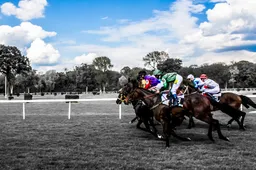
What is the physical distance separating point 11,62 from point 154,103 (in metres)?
51.4

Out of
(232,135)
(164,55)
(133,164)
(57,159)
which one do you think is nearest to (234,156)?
(133,164)

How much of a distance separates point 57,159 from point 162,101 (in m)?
3.04

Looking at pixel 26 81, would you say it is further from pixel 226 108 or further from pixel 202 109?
pixel 202 109

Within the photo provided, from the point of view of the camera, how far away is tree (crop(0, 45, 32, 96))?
178 feet

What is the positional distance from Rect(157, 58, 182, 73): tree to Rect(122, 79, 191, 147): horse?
74396 mm

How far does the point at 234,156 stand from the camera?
6.29 meters

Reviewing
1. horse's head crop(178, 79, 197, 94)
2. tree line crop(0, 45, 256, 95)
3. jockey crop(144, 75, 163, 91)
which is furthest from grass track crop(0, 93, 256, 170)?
tree line crop(0, 45, 256, 95)

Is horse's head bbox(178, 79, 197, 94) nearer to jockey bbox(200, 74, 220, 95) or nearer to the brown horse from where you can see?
jockey bbox(200, 74, 220, 95)

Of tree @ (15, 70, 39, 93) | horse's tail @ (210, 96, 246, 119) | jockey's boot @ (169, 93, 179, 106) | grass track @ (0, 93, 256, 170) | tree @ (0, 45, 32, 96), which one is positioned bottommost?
grass track @ (0, 93, 256, 170)

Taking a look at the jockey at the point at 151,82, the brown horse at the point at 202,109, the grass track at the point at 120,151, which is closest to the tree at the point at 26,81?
the grass track at the point at 120,151

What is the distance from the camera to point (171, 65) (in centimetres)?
8256

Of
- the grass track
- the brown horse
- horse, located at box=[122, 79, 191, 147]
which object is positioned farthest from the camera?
the brown horse

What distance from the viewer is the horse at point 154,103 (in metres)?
7.69

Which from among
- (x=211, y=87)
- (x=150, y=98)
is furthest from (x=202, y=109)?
(x=211, y=87)
